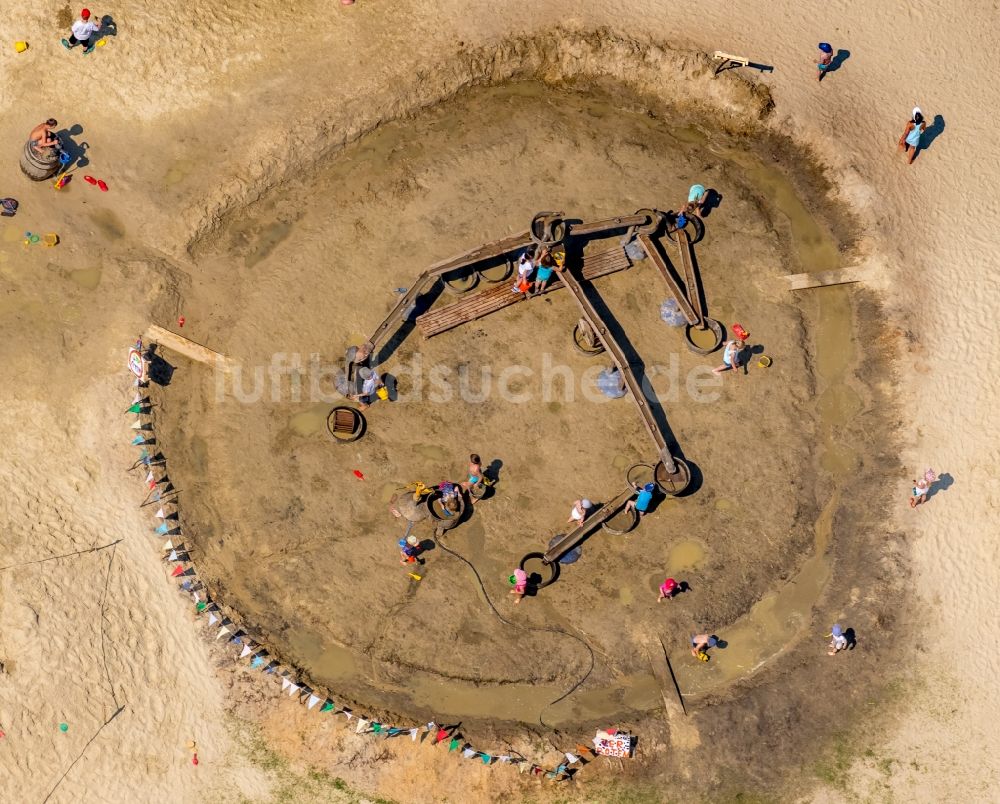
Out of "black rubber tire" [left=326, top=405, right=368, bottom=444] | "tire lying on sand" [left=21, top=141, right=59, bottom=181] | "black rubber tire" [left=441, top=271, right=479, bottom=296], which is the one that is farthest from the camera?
"black rubber tire" [left=441, top=271, right=479, bottom=296]

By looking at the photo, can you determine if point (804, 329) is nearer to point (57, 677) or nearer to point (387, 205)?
point (387, 205)

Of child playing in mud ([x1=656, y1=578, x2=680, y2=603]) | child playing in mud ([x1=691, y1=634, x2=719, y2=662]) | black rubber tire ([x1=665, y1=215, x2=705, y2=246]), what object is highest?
black rubber tire ([x1=665, y1=215, x2=705, y2=246])

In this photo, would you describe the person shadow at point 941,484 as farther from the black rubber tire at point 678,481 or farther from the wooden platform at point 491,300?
the wooden platform at point 491,300

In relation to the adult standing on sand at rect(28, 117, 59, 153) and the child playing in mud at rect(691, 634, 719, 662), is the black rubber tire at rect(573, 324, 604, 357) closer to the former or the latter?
the child playing in mud at rect(691, 634, 719, 662)

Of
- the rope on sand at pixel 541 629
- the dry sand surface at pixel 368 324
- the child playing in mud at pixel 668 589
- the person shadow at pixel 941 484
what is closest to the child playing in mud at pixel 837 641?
the dry sand surface at pixel 368 324

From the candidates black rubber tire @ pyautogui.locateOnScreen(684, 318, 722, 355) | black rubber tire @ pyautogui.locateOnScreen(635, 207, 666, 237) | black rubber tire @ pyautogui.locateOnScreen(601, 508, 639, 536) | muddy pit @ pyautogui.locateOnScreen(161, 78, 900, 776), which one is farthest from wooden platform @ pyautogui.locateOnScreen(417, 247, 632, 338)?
black rubber tire @ pyautogui.locateOnScreen(601, 508, 639, 536)

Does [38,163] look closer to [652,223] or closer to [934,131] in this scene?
[652,223]
